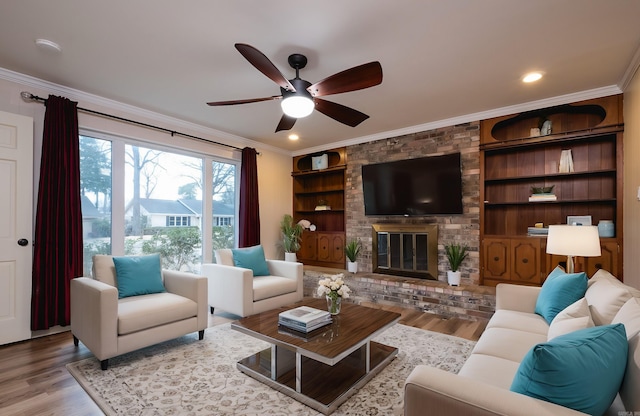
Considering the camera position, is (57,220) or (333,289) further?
(57,220)

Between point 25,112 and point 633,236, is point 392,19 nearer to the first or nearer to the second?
point 633,236

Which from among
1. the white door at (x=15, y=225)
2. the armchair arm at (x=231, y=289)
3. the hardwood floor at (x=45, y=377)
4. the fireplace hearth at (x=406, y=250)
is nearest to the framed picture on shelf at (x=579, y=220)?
the fireplace hearth at (x=406, y=250)

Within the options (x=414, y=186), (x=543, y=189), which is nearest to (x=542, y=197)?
(x=543, y=189)

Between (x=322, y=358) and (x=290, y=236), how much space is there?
153 inches

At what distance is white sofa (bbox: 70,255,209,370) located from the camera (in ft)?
7.87

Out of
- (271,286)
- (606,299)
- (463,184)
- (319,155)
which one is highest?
(319,155)

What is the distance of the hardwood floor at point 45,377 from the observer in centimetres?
195

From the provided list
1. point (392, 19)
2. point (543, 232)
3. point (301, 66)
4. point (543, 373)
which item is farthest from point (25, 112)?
point (543, 232)

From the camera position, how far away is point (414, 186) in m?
4.61

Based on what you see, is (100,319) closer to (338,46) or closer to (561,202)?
(338,46)

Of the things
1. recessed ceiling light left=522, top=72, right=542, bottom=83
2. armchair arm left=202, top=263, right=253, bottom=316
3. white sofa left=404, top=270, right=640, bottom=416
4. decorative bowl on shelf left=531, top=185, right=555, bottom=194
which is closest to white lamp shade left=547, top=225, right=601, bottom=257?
white sofa left=404, top=270, right=640, bottom=416

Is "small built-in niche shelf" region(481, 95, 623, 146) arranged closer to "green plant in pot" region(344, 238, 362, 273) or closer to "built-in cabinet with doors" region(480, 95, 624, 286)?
"built-in cabinet with doors" region(480, 95, 624, 286)

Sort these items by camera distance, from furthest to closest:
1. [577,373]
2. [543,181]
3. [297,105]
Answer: [543,181] < [297,105] < [577,373]

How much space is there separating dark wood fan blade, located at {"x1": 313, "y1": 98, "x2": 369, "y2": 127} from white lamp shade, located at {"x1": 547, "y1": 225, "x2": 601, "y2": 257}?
191 centimetres
